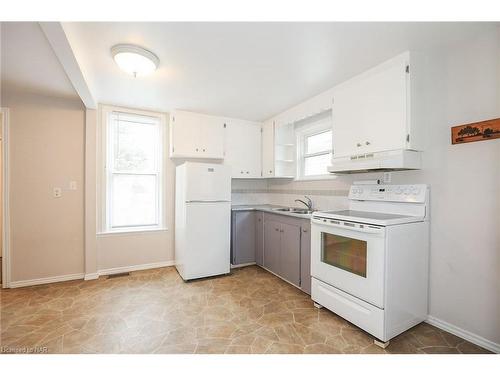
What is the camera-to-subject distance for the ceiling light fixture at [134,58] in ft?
6.16

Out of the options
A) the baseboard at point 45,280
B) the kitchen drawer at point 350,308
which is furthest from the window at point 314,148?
the baseboard at point 45,280

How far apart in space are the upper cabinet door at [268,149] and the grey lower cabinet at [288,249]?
0.79m

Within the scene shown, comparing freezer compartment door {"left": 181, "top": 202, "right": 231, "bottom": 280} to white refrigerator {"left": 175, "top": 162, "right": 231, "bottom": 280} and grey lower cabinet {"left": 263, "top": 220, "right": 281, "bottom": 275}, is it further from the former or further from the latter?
grey lower cabinet {"left": 263, "top": 220, "right": 281, "bottom": 275}

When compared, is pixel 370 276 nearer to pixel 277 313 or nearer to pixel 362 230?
pixel 362 230

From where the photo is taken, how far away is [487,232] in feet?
5.77

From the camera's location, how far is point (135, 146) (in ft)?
11.3

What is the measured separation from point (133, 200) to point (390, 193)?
331 centimetres

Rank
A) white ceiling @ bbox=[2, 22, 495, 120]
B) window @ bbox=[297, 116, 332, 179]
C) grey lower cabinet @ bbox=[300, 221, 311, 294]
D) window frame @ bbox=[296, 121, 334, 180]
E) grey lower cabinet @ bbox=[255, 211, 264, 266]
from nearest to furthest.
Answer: white ceiling @ bbox=[2, 22, 495, 120], grey lower cabinet @ bbox=[300, 221, 311, 294], window @ bbox=[297, 116, 332, 179], window frame @ bbox=[296, 121, 334, 180], grey lower cabinet @ bbox=[255, 211, 264, 266]

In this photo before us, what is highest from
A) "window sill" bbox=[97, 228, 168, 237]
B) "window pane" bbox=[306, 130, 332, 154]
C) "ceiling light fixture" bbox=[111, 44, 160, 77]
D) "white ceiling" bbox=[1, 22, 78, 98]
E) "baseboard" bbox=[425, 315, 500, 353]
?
"white ceiling" bbox=[1, 22, 78, 98]

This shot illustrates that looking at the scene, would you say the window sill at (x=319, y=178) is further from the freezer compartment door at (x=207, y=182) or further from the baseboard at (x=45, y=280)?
the baseboard at (x=45, y=280)

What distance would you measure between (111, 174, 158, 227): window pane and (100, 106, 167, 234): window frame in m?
0.05

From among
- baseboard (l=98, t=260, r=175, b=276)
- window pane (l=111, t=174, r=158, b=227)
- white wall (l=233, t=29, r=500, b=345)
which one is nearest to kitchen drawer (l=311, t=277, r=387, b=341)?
white wall (l=233, t=29, r=500, b=345)

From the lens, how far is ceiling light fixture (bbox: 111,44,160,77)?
1877 millimetres

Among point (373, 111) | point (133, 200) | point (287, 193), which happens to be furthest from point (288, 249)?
point (133, 200)
